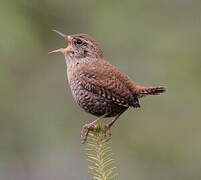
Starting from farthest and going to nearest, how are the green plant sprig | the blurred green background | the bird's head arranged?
the blurred green background
the bird's head
the green plant sprig

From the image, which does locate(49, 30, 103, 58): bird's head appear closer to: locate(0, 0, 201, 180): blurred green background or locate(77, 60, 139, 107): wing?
locate(77, 60, 139, 107): wing

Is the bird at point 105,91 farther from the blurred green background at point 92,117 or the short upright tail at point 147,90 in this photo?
the blurred green background at point 92,117

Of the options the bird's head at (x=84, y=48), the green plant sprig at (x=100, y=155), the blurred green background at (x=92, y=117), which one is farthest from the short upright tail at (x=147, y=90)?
the blurred green background at (x=92, y=117)

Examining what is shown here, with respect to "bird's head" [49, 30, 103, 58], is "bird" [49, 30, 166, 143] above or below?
below

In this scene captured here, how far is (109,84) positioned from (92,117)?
3.24 metres

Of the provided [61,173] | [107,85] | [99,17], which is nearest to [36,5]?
[99,17]

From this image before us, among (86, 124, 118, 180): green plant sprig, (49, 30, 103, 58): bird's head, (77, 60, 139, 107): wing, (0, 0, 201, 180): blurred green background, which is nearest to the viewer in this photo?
(86, 124, 118, 180): green plant sprig

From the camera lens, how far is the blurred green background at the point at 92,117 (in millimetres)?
7434

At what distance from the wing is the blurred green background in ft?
7.08

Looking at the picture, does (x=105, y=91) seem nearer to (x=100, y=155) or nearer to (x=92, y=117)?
(x=100, y=155)

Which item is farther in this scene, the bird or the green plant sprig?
the bird

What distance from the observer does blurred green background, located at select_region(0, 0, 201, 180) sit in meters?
7.43

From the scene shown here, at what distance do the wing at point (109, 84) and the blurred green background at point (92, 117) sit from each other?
84.9 inches

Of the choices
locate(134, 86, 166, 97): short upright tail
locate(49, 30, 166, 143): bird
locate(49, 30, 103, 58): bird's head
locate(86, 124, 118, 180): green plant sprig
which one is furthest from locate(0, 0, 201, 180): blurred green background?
locate(86, 124, 118, 180): green plant sprig
